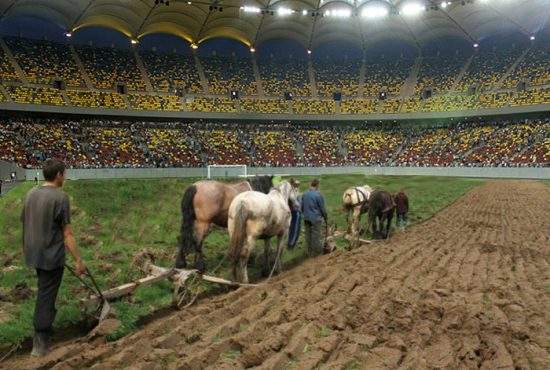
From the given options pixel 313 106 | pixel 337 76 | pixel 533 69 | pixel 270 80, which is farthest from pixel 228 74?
pixel 533 69

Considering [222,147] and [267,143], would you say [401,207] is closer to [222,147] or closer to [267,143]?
[222,147]

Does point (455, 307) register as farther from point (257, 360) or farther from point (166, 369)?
point (166, 369)

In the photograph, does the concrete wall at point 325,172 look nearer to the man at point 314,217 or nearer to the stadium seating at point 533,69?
the stadium seating at point 533,69

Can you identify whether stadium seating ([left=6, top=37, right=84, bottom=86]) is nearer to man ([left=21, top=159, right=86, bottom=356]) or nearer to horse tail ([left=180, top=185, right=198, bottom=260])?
horse tail ([left=180, top=185, right=198, bottom=260])

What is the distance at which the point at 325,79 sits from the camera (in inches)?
2386

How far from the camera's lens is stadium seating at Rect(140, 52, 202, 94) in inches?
2068

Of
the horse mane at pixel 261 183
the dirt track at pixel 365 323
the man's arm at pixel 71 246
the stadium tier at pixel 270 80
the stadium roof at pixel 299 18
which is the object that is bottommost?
the dirt track at pixel 365 323

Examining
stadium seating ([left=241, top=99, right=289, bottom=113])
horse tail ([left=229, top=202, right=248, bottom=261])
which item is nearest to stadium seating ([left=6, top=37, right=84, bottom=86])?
stadium seating ([left=241, top=99, right=289, bottom=113])

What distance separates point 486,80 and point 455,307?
180 ft

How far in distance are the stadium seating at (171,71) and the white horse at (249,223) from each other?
45.3 meters

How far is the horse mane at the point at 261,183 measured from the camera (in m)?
10.4

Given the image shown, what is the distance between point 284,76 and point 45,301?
187ft

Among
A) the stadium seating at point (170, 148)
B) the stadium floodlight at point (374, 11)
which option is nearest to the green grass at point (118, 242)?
the stadium seating at point (170, 148)

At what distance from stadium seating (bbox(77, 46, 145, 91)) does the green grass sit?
3356 cm
